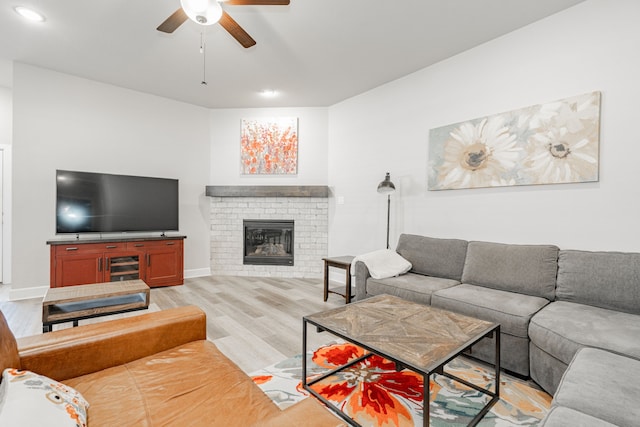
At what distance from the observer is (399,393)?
184 cm

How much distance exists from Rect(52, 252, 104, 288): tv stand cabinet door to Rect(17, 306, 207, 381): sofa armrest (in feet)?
9.69

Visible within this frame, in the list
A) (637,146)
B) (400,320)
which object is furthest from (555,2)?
(400,320)

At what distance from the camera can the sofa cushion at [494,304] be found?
204cm

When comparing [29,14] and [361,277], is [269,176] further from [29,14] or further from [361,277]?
[29,14]

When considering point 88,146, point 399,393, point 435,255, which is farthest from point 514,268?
point 88,146

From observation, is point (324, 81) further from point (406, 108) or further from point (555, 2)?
point (555, 2)

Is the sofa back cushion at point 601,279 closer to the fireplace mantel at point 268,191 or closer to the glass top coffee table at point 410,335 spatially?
the glass top coffee table at point 410,335

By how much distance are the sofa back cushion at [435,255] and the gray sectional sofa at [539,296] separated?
11 mm

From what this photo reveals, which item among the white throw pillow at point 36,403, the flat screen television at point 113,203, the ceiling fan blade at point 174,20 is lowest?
the white throw pillow at point 36,403

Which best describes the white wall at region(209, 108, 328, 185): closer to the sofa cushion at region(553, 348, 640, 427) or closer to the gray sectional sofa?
the gray sectional sofa

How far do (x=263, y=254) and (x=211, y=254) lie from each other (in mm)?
892

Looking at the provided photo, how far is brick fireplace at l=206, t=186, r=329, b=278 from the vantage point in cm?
498

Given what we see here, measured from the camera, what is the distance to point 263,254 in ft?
17.1

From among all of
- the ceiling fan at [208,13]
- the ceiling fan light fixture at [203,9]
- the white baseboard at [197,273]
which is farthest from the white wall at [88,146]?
the ceiling fan light fixture at [203,9]
